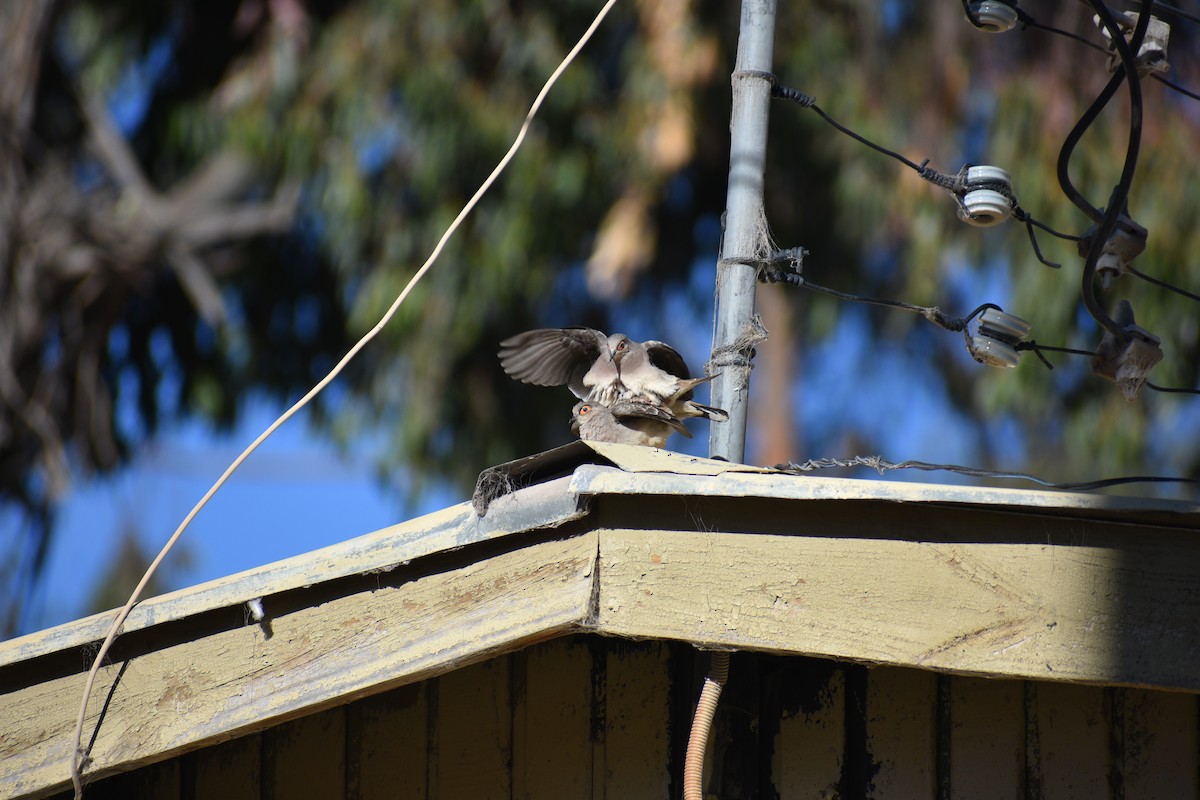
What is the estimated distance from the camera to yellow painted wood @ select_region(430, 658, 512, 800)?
2621 millimetres

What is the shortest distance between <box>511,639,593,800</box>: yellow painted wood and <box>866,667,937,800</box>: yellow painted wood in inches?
22.0

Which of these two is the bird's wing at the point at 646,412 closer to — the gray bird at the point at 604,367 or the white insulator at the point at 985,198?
the gray bird at the point at 604,367

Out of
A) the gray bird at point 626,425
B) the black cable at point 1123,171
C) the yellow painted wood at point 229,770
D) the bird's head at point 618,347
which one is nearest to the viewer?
the yellow painted wood at point 229,770

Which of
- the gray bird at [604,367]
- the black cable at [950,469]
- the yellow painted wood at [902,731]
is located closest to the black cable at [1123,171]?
the black cable at [950,469]

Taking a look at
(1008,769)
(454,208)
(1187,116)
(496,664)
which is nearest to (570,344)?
(496,664)

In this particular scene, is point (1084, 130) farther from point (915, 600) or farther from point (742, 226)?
point (915, 600)

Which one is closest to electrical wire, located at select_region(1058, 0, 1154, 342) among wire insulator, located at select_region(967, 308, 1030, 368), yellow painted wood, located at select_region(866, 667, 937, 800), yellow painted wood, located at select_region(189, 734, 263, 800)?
wire insulator, located at select_region(967, 308, 1030, 368)

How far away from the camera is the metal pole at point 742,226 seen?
3.06 meters

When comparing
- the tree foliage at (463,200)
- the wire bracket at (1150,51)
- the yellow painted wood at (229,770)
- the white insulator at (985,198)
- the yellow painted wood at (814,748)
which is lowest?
the yellow painted wood at (229,770)

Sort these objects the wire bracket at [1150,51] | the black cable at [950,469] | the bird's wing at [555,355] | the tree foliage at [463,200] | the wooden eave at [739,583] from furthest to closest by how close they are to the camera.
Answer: the tree foliage at [463,200] < the bird's wing at [555,355] < the wire bracket at [1150,51] < the black cable at [950,469] < the wooden eave at [739,583]

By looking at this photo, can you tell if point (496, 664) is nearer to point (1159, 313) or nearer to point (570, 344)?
point (570, 344)

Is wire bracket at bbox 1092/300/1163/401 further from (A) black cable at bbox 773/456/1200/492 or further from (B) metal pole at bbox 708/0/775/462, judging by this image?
(B) metal pole at bbox 708/0/775/462

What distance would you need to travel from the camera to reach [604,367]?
4.70 meters

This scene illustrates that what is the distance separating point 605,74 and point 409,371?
2.34 metres
